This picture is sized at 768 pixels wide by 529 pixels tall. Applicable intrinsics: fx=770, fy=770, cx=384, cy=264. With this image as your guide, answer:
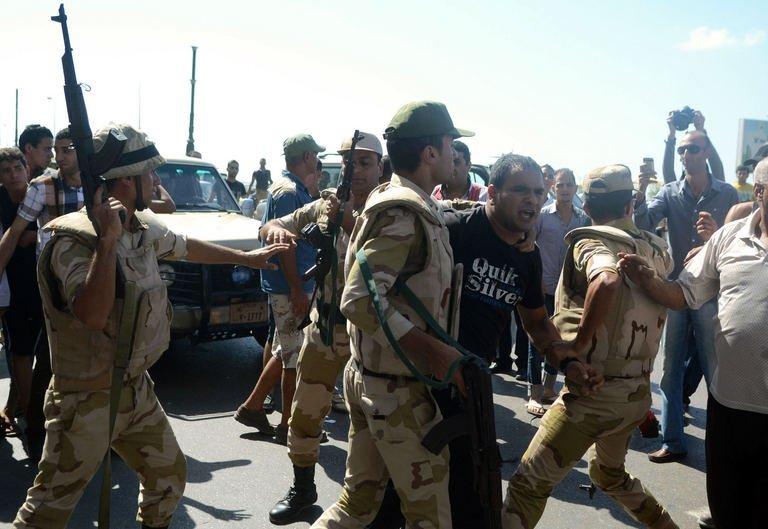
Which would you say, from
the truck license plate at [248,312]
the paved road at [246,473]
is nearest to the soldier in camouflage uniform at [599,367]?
the paved road at [246,473]

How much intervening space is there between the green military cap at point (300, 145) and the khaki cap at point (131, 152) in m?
2.37

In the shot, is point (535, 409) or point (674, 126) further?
point (674, 126)

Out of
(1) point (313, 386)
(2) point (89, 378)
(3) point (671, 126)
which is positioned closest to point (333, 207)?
(1) point (313, 386)

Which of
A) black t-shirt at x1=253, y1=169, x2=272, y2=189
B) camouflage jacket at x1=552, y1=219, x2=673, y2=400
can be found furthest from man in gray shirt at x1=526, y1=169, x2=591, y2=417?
black t-shirt at x1=253, y1=169, x2=272, y2=189

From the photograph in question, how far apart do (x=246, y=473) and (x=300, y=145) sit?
7.56ft

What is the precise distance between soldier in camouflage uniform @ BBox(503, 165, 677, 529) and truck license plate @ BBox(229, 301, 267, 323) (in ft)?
13.3

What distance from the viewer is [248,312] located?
7031 millimetres

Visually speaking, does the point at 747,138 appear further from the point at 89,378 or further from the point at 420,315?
the point at 89,378

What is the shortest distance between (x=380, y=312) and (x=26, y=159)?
170 inches

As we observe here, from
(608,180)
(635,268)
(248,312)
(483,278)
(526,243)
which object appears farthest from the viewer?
(248,312)

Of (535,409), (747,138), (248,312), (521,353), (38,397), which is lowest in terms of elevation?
(535,409)

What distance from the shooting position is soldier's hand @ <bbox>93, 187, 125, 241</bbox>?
277cm

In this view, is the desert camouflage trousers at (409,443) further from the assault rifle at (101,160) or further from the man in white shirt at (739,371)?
the man in white shirt at (739,371)

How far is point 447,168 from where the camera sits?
3.01 metres
